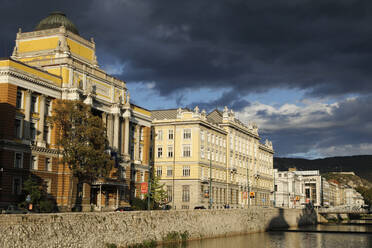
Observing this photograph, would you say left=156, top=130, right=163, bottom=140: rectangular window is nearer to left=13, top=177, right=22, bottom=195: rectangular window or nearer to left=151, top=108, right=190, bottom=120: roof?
left=151, top=108, right=190, bottom=120: roof

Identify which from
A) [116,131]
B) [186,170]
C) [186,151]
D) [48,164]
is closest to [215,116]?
[186,151]

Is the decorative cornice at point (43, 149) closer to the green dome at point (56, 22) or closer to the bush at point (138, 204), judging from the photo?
the bush at point (138, 204)

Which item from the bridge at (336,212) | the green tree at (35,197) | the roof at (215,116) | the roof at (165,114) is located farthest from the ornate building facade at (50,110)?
the bridge at (336,212)

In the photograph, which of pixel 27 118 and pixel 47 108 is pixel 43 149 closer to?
pixel 27 118

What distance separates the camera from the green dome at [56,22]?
86.2 meters

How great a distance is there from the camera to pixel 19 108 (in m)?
68.2

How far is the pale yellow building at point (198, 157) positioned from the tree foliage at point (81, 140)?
36976mm

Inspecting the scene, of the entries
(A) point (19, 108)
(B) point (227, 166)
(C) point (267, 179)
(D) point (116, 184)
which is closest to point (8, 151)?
(A) point (19, 108)

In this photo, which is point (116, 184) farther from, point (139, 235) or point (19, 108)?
point (139, 235)

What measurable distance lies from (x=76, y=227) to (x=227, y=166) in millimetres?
82325

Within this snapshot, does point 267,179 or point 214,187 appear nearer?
point 214,187

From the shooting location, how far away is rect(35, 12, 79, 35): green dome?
86250 millimetres

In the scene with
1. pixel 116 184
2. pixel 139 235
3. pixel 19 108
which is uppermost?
pixel 19 108

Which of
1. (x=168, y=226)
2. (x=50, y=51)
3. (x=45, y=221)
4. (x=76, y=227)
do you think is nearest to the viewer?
(x=45, y=221)
